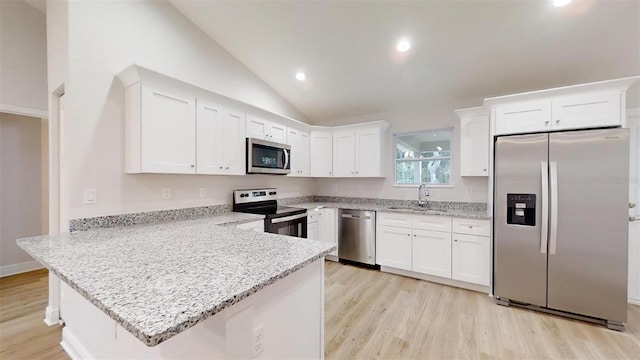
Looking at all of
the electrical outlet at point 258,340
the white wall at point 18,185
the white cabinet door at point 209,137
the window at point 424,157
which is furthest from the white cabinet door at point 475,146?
the white wall at point 18,185

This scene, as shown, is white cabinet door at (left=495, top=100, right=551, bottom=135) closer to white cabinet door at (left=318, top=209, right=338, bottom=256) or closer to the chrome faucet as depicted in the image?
the chrome faucet

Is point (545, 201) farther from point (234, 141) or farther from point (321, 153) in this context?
point (234, 141)

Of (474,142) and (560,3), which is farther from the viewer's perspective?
(474,142)

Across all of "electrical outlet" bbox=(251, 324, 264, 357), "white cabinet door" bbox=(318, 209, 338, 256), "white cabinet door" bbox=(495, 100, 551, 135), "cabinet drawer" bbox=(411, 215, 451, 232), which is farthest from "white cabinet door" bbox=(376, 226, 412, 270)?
"electrical outlet" bbox=(251, 324, 264, 357)

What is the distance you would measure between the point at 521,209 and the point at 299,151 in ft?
9.66

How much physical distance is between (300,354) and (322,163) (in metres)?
3.36

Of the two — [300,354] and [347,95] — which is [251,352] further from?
[347,95]

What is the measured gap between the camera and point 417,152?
162 inches

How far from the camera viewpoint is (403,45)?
283 cm

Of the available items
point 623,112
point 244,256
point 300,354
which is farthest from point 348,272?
point 623,112

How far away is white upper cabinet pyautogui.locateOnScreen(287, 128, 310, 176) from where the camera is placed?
3975 mm

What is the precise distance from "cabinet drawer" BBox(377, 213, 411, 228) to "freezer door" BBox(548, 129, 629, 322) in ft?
4.76

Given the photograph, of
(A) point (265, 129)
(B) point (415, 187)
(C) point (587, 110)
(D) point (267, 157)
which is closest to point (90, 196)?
(D) point (267, 157)

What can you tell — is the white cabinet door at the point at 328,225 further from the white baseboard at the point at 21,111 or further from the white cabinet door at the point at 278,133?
the white baseboard at the point at 21,111
